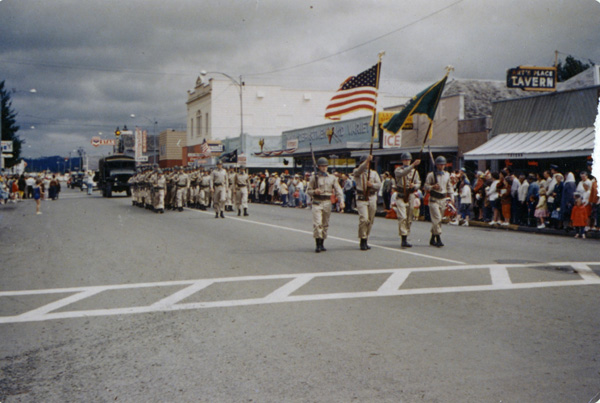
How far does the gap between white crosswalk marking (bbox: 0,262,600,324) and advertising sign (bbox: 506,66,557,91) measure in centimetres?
1498

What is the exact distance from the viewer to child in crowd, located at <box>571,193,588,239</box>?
15.5 m

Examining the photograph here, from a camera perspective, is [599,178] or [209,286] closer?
[599,178]

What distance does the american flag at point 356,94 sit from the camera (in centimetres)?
1470

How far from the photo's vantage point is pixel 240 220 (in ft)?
68.3

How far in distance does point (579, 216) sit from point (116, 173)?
3705cm

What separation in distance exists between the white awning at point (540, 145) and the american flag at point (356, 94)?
655 cm

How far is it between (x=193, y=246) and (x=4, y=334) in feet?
23.4

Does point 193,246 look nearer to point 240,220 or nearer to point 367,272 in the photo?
point 367,272

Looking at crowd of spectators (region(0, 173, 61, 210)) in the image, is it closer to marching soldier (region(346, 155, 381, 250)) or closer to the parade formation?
the parade formation

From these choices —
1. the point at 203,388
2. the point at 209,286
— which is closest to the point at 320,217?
the point at 209,286

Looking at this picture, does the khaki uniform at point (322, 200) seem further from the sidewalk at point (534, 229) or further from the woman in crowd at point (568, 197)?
the sidewalk at point (534, 229)

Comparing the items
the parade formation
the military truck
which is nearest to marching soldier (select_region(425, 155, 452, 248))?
the parade formation

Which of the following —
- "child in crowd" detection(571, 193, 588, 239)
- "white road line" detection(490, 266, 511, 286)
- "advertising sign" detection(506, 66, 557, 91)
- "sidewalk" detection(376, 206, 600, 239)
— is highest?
"advertising sign" detection(506, 66, 557, 91)

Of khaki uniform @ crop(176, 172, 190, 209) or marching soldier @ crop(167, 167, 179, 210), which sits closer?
khaki uniform @ crop(176, 172, 190, 209)
